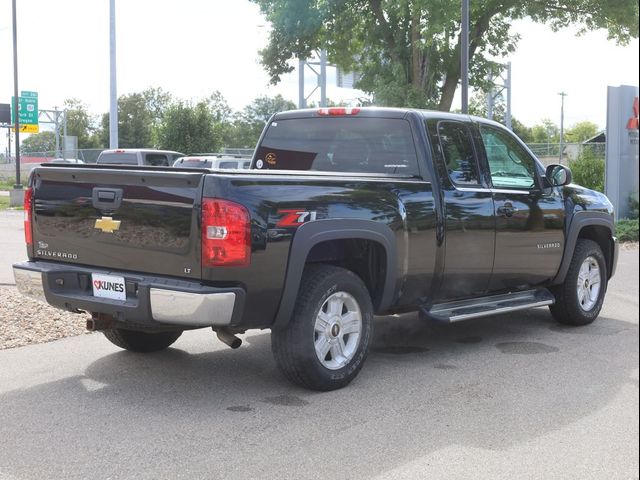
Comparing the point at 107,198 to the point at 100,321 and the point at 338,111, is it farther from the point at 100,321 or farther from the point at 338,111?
the point at 338,111

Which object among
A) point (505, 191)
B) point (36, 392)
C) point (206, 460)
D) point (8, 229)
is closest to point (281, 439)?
point (206, 460)

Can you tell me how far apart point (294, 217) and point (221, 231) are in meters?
0.53

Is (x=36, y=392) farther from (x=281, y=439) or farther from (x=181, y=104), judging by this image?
(x=181, y=104)

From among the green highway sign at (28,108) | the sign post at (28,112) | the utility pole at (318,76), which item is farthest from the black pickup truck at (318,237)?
the green highway sign at (28,108)

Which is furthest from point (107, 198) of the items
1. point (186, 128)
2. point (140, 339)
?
point (186, 128)

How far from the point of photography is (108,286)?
4.92 metres

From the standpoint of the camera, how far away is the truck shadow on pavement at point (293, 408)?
3982 mm

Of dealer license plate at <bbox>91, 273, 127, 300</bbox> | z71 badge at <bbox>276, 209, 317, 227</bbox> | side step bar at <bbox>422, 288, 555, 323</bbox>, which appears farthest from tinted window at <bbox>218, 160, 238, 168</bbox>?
z71 badge at <bbox>276, 209, 317, 227</bbox>

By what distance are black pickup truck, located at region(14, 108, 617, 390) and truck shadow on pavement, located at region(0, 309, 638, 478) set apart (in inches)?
14.0

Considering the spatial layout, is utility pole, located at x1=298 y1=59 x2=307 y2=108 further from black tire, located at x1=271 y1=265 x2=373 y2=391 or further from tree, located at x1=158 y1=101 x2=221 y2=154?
black tire, located at x1=271 y1=265 x2=373 y2=391

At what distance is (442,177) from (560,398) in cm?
190

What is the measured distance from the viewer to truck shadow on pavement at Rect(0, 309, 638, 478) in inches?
157

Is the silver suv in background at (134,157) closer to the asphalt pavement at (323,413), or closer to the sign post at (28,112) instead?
the sign post at (28,112)

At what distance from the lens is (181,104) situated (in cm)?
3594
